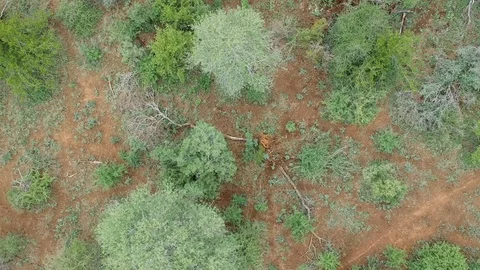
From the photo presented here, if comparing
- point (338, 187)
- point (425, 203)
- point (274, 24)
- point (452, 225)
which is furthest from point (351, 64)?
point (452, 225)

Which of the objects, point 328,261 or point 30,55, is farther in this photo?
point 30,55

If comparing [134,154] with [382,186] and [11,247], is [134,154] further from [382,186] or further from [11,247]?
[382,186]

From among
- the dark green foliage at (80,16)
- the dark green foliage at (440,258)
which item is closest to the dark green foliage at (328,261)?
the dark green foliage at (440,258)

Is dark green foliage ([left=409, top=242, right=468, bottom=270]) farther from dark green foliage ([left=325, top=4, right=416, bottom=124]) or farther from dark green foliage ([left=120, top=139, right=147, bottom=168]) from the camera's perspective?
dark green foliage ([left=120, top=139, right=147, bottom=168])

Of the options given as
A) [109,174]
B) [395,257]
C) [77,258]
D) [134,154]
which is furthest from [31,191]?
[395,257]

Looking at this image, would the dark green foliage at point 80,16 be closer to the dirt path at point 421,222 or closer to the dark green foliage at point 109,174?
the dark green foliage at point 109,174

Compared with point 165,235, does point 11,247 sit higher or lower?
lower

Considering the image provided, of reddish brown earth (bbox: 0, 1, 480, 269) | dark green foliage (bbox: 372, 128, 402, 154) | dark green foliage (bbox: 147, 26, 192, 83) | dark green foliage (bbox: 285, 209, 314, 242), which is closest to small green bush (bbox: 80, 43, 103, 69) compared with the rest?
reddish brown earth (bbox: 0, 1, 480, 269)
